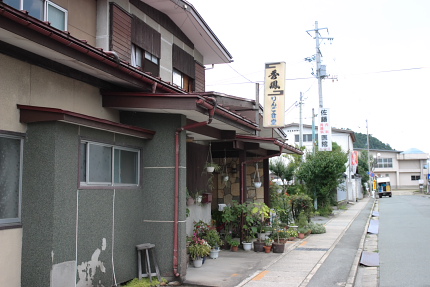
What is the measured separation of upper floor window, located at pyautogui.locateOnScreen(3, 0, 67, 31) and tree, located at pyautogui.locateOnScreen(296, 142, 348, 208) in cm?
1979

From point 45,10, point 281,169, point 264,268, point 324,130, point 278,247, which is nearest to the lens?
point 45,10

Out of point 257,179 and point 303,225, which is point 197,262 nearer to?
point 257,179

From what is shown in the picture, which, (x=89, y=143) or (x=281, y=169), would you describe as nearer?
(x=89, y=143)

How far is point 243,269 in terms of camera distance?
31.8 feet

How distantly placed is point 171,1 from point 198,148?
4.08 metres

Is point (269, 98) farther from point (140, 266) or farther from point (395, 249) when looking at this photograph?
point (140, 266)

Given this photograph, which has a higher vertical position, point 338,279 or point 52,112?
point 52,112

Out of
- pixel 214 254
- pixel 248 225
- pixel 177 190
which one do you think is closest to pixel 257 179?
pixel 248 225

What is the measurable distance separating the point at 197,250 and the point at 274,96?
6182 millimetres

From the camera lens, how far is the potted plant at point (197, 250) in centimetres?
945

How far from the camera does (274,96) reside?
1355 cm

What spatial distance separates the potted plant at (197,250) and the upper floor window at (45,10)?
5.41 metres

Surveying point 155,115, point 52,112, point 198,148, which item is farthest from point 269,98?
point 52,112

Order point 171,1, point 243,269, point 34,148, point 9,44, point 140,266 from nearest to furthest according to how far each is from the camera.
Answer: point 9,44 < point 34,148 < point 140,266 < point 243,269 < point 171,1
